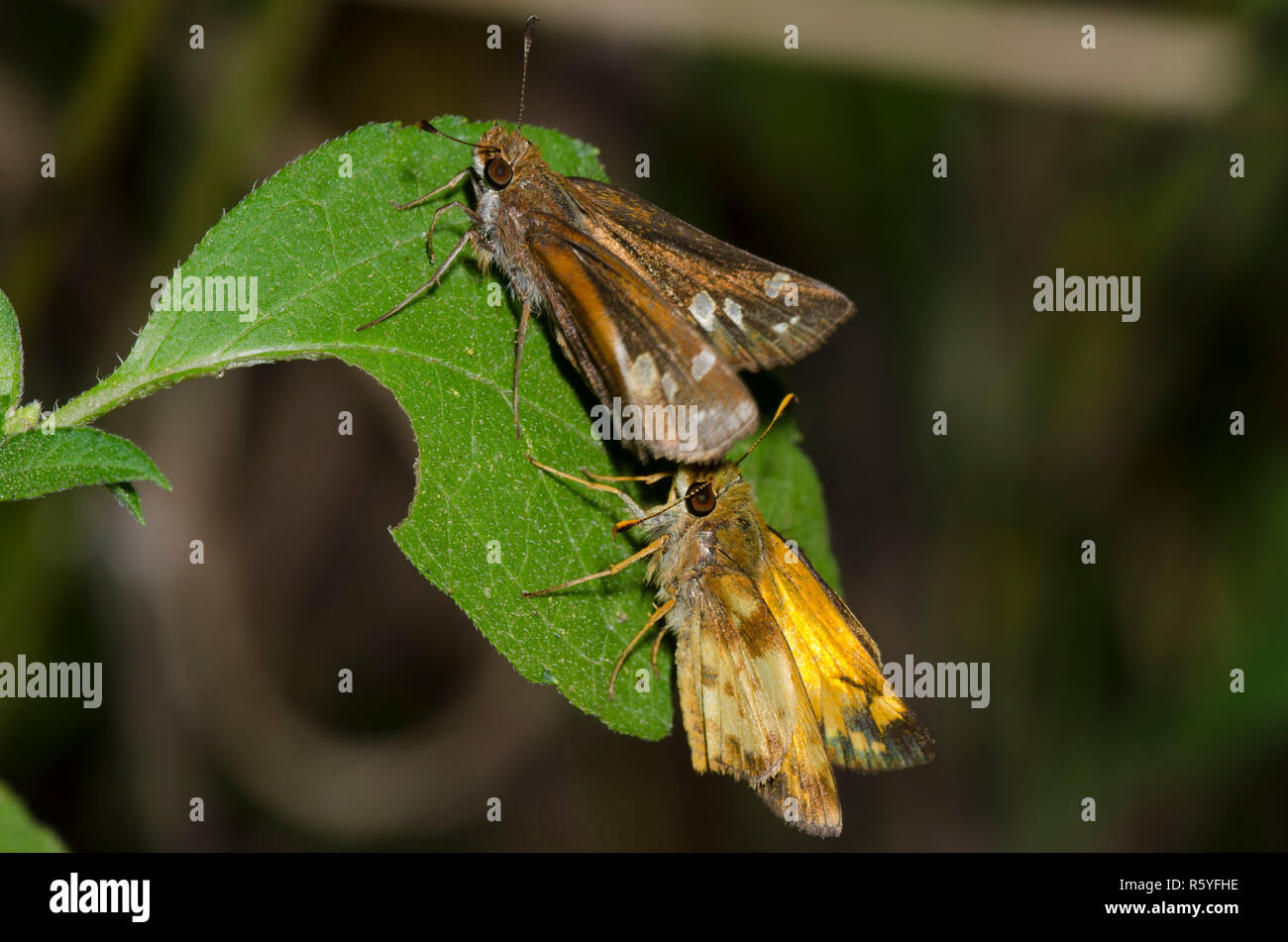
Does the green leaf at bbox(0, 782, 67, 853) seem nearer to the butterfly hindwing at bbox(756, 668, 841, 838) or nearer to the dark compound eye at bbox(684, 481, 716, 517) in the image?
the dark compound eye at bbox(684, 481, 716, 517)

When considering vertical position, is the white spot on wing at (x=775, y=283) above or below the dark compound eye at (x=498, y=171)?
below

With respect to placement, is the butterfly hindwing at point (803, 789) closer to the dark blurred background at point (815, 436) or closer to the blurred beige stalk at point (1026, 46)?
the dark blurred background at point (815, 436)

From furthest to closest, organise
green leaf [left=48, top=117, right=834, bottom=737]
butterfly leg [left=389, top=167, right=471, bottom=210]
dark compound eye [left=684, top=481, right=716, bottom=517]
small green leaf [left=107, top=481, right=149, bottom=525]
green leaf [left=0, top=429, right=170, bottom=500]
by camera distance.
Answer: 1. dark compound eye [left=684, top=481, right=716, bottom=517]
2. butterfly leg [left=389, top=167, right=471, bottom=210]
3. green leaf [left=48, top=117, right=834, bottom=737]
4. small green leaf [left=107, top=481, right=149, bottom=525]
5. green leaf [left=0, top=429, right=170, bottom=500]

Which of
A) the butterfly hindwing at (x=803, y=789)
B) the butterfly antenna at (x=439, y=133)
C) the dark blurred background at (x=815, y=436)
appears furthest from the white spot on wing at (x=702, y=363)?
the dark blurred background at (x=815, y=436)

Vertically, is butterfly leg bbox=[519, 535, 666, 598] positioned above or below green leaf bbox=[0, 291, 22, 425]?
below

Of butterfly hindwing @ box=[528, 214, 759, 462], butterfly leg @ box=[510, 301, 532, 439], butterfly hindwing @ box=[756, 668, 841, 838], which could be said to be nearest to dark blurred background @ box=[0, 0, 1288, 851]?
butterfly hindwing @ box=[528, 214, 759, 462]

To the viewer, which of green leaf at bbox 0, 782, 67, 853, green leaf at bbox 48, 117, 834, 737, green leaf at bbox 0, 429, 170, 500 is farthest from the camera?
green leaf at bbox 48, 117, 834, 737
